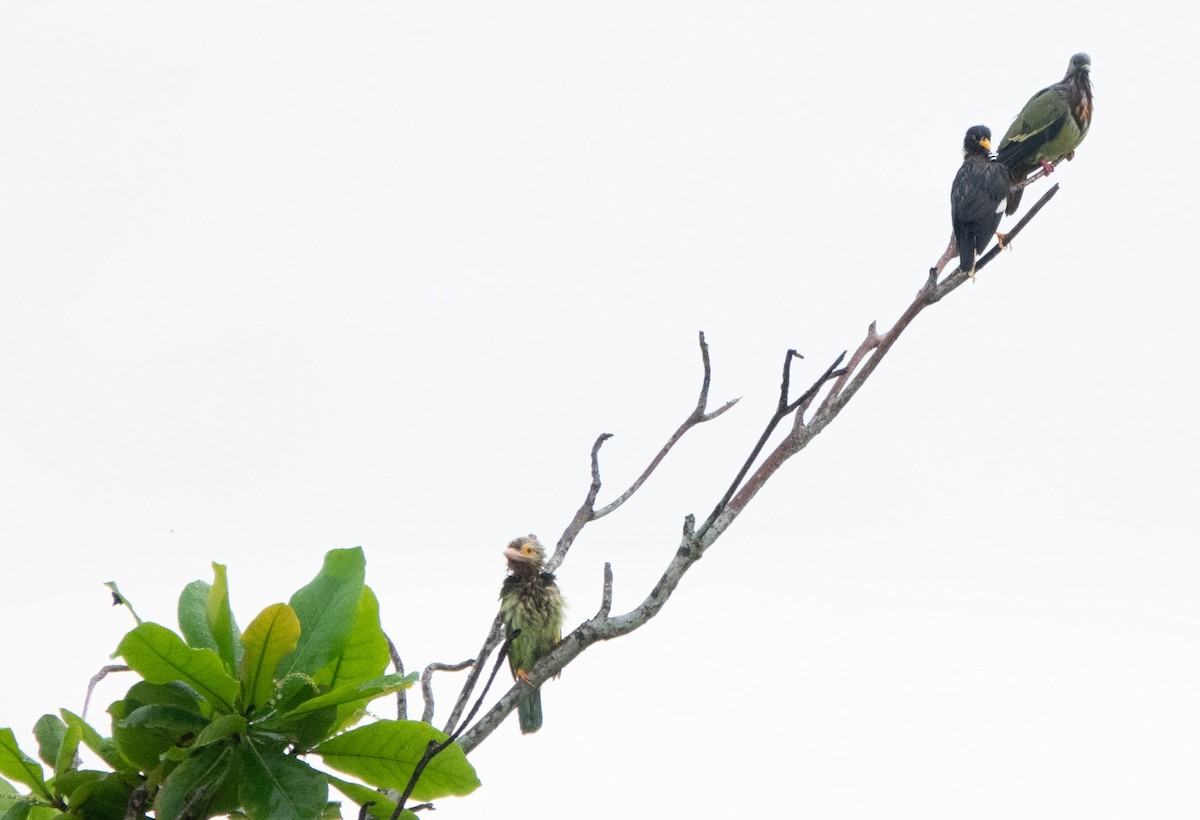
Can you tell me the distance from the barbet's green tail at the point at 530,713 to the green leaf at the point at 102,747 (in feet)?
12.4

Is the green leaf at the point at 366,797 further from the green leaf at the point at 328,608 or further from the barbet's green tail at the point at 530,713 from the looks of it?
the barbet's green tail at the point at 530,713

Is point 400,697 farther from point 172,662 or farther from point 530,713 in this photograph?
point 530,713

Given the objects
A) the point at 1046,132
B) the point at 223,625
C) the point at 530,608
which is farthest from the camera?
the point at 1046,132

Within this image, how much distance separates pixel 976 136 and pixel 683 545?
22.6 ft

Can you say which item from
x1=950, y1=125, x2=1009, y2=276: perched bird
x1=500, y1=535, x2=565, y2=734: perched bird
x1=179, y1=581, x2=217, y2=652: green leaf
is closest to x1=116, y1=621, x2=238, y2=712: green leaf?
x1=179, y1=581, x2=217, y2=652: green leaf

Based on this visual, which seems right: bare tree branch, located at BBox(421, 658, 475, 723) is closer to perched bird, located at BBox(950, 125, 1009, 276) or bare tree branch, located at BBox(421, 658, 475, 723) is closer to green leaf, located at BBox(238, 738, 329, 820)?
green leaf, located at BBox(238, 738, 329, 820)

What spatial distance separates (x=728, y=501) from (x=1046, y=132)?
714cm

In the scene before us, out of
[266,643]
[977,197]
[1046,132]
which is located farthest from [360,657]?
[1046,132]

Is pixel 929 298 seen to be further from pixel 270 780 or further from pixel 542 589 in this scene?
pixel 542 589

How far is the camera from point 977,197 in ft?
25.3

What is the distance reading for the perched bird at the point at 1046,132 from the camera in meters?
8.59

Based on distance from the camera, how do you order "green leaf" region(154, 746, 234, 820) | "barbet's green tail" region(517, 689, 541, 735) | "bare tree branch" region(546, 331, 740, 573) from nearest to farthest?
"green leaf" region(154, 746, 234, 820) → "bare tree branch" region(546, 331, 740, 573) → "barbet's green tail" region(517, 689, 541, 735)

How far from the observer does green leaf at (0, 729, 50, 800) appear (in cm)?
210

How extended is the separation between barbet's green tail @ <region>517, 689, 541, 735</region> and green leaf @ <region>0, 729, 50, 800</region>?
3809 millimetres
